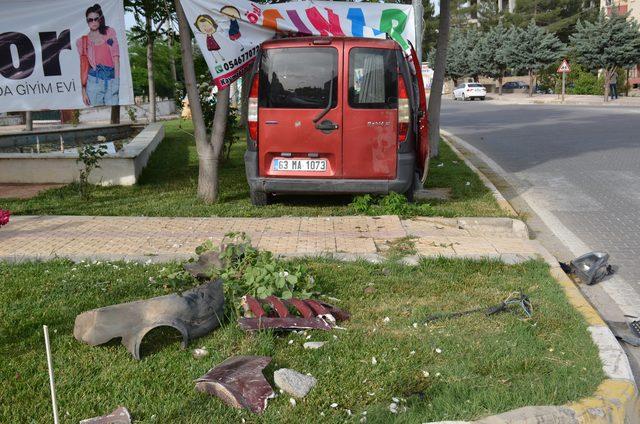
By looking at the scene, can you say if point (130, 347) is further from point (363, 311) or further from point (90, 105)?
point (90, 105)

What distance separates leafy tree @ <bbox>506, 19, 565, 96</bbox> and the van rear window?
57725mm

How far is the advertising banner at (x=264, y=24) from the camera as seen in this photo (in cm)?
898

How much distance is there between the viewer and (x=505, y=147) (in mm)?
18219

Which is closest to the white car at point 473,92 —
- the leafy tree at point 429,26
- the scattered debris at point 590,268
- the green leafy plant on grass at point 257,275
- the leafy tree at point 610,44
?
the leafy tree at point 610,44

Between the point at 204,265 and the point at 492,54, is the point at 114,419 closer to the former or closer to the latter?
the point at 204,265

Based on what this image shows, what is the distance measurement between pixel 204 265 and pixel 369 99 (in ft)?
12.0

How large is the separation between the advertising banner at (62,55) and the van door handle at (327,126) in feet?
7.89

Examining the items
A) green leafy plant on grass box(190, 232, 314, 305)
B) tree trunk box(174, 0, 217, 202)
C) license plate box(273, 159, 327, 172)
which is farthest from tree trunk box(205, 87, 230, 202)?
green leafy plant on grass box(190, 232, 314, 305)

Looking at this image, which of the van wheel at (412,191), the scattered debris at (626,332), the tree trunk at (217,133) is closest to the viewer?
the scattered debris at (626,332)

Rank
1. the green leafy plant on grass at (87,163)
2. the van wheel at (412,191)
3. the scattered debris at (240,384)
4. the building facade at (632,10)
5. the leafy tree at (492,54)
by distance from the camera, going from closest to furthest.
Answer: the scattered debris at (240,384) < the van wheel at (412,191) < the green leafy plant on grass at (87,163) < the building facade at (632,10) < the leafy tree at (492,54)

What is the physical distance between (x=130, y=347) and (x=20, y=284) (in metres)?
1.84

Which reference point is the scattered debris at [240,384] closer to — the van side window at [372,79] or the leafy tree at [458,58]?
the van side window at [372,79]

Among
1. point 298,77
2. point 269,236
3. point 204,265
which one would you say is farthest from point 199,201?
point 204,265

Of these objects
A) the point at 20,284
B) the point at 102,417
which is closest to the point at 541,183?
the point at 20,284
